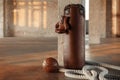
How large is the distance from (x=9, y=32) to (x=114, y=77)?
17.0 m

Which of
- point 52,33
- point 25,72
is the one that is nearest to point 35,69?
point 25,72

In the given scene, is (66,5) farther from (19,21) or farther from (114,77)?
(19,21)

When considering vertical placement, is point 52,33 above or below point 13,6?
below

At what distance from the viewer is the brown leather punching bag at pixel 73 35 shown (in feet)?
15.8

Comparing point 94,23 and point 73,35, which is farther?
point 94,23

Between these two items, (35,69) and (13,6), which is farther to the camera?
(13,6)

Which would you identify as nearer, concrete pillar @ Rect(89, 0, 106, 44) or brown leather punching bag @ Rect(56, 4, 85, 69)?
brown leather punching bag @ Rect(56, 4, 85, 69)

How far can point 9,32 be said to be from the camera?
20297 mm

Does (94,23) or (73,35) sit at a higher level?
(94,23)

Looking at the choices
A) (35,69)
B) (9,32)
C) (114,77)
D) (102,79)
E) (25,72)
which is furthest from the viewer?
(9,32)

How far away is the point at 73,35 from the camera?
486 centimetres

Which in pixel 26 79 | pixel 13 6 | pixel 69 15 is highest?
pixel 13 6

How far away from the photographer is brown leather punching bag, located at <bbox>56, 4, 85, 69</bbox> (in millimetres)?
4801

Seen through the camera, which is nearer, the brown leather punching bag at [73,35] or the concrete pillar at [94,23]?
the brown leather punching bag at [73,35]
